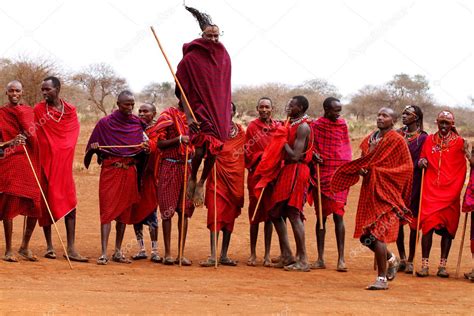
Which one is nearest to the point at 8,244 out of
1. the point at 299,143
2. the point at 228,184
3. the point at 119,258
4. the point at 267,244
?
the point at 119,258

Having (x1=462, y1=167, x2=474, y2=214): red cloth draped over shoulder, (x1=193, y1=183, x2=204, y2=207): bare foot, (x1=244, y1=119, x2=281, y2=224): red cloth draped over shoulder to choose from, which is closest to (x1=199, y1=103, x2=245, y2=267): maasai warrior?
(x1=244, y1=119, x2=281, y2=224): red cloth draped over shoulder

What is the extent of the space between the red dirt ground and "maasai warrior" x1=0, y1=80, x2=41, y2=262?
705 millimetres

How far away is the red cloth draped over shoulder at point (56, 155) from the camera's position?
10242 mm

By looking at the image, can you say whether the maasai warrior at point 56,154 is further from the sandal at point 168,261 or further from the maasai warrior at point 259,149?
the maasai warrior at point 259,149

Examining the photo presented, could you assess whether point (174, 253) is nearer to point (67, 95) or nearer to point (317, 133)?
point (317, 133)

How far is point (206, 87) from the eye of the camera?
9.07 m

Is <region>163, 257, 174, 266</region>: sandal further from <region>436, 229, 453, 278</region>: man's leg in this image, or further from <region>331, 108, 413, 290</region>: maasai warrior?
<region>436, 229, 453, 278</region>: man's leg

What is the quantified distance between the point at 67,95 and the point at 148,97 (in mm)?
20747

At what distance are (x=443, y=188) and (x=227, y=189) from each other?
2.83 meters

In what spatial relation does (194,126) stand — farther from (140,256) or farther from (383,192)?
(140,256)

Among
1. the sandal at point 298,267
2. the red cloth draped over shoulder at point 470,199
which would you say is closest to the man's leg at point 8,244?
the sandal at point 298,267

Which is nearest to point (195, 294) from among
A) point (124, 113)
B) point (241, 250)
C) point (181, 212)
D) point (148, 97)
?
point (181, 212)

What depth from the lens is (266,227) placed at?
11.0m

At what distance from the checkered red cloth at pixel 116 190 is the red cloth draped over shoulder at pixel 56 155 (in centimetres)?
42
